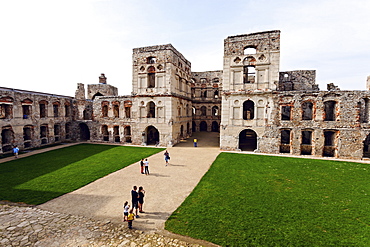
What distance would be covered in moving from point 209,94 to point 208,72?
4.86m

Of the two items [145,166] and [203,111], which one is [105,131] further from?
[203,111]

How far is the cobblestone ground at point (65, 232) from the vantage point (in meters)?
7.14

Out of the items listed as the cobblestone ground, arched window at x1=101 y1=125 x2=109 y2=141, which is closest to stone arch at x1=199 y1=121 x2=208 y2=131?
arched window at x1=101 y1=125 x2=109 y2=141

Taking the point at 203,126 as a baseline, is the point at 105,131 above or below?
below

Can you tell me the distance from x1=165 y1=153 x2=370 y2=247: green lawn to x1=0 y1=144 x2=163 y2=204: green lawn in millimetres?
8116

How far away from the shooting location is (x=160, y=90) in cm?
2581

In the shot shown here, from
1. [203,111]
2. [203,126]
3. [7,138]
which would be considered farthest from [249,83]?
[7,138]

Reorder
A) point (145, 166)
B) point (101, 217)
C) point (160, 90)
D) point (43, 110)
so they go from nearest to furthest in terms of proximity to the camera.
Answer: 1. point (101, 217)
2. point (145, 166)
3. point (160, 90)
4. point (43, 110)

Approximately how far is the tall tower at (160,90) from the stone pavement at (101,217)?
12.4 meters

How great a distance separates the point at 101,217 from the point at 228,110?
18.3 metres

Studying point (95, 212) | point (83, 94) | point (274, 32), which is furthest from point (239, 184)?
point (83, 94)

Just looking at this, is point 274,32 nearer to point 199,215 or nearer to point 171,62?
point 171,62

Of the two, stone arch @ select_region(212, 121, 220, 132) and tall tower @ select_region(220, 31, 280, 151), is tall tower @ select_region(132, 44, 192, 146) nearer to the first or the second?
tall tower @ select_region(220, 31, 280, 151)

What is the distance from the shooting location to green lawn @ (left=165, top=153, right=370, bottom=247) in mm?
7312
